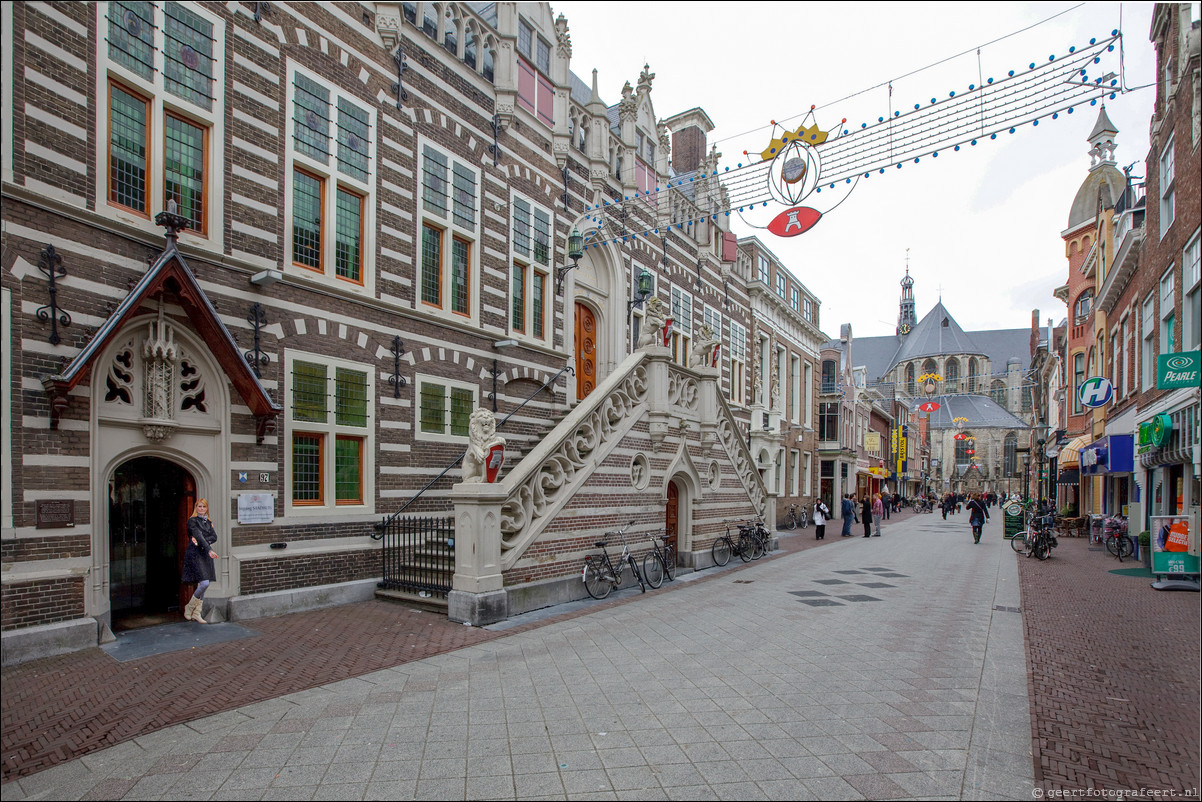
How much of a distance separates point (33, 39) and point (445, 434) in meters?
7.82

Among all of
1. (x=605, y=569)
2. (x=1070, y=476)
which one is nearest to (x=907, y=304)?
(x=1070, y=476)

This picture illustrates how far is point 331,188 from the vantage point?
10766 millimetres

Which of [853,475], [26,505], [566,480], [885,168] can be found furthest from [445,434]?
[853,475]

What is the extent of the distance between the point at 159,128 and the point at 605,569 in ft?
30.5

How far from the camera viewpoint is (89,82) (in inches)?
308

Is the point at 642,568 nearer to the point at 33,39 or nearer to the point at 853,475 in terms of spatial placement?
the point at 33,39

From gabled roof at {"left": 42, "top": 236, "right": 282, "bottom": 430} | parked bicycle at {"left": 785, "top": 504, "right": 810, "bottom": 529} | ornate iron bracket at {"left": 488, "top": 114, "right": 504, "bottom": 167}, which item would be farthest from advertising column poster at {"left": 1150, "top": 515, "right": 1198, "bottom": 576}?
parked bicycle at {"left": 785, "top": 504, "right": 810, "bottom": 529}

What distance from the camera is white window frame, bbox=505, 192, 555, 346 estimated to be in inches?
562

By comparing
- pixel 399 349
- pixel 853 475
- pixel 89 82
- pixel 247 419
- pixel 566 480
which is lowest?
pixel 853 475

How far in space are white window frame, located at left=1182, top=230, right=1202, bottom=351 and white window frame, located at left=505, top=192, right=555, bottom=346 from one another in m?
12.6

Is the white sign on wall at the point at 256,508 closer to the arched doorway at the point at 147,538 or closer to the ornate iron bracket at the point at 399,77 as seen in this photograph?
the arched doorway at the point at 147,538

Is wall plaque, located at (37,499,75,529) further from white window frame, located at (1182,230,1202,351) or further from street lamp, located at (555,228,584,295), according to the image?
white window frame, located at (1182,230,1202,351)

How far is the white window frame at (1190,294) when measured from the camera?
39.7 feet

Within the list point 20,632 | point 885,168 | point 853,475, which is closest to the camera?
point 20,632
